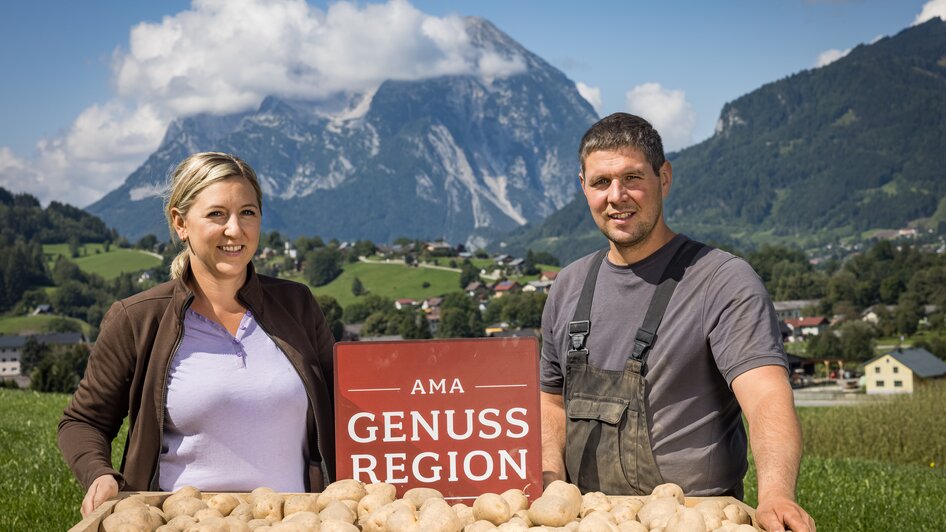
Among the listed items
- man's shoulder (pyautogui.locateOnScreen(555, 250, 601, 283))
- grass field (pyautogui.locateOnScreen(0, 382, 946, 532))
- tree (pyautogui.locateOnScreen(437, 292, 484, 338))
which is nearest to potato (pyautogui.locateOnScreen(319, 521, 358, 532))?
man's shoulder (pyautogui.locateOnScreen(555, 250, 601, 283))

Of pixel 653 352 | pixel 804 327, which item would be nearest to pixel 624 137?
pixel 653 352

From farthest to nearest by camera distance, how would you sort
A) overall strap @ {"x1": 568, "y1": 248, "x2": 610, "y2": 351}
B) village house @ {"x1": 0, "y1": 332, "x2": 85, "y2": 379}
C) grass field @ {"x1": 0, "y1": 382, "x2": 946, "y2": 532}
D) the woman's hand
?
village house @ {"x1": 0, "y1": 332, "x2": 85, "y2": 379}
grass field @ {"x1": 0, "y1": 382, "x2": 946, "y2": 532}
overall strap @ {"x1": 568, "y1": 248, "x2": 610, "y2": 351}
the woman's hand

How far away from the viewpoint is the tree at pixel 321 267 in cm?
18450

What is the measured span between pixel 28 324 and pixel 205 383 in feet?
546

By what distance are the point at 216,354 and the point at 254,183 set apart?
2.27 ft

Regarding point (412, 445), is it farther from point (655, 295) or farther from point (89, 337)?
point (89, 337)

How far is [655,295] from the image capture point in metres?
3.61

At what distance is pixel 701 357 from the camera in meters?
3.50

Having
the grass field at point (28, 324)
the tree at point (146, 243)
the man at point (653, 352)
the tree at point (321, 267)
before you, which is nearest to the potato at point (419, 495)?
the man at point (653, 352)

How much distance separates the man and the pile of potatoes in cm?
51

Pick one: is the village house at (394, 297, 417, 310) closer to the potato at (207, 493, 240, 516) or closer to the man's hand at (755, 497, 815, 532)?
the potato at (207, 493, 240, 516)

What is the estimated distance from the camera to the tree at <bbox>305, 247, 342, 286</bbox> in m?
184

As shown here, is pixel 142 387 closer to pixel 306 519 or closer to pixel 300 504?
pixel 300 504

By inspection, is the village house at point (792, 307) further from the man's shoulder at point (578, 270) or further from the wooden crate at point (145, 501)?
the wooden crate at point (145, 501)
